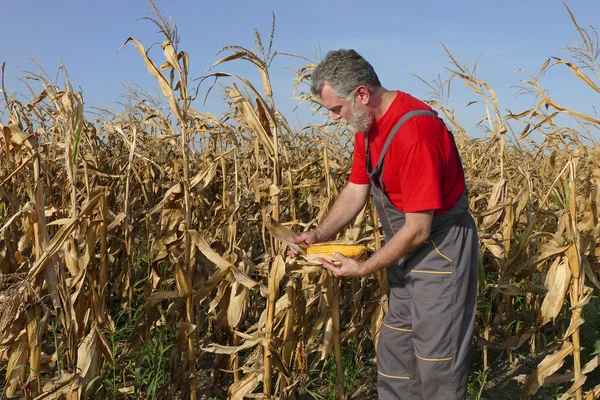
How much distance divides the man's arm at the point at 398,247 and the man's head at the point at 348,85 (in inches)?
22.3

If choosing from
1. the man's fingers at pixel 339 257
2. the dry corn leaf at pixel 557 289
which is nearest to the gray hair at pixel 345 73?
the man's fingers at pixel 339 257

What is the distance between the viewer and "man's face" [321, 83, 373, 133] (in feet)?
9.48

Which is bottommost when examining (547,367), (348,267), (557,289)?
(547,367)

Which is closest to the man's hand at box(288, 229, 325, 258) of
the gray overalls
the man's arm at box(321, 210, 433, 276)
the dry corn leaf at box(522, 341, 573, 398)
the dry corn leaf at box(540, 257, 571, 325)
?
the man's arm at box(321, 210, 433, 276)

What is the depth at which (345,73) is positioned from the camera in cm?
283

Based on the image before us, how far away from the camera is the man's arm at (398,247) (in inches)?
108

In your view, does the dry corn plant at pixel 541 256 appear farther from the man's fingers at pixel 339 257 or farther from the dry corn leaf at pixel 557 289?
the man's fingers at pixel 339 257

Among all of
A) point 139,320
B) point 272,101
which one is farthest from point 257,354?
point 272,101

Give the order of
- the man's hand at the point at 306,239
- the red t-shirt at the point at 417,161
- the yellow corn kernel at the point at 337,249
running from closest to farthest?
the red t-shirt at the point at 417,161 → the yellow corn kernel at the point at 337,249 → the man's hand at the point at 306,239

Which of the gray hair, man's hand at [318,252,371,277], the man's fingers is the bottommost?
man's hand at [318,252,371,277]

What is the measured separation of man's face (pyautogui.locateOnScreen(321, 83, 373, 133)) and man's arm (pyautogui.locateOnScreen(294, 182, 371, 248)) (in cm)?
51

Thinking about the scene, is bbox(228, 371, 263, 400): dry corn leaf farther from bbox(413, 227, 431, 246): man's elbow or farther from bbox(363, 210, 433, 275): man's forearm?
bbox(413, 227, 431, 246): man's elbow

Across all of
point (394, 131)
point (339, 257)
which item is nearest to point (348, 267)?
point (339, 257)

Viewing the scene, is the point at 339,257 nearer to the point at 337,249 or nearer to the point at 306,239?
the point at 337,249
